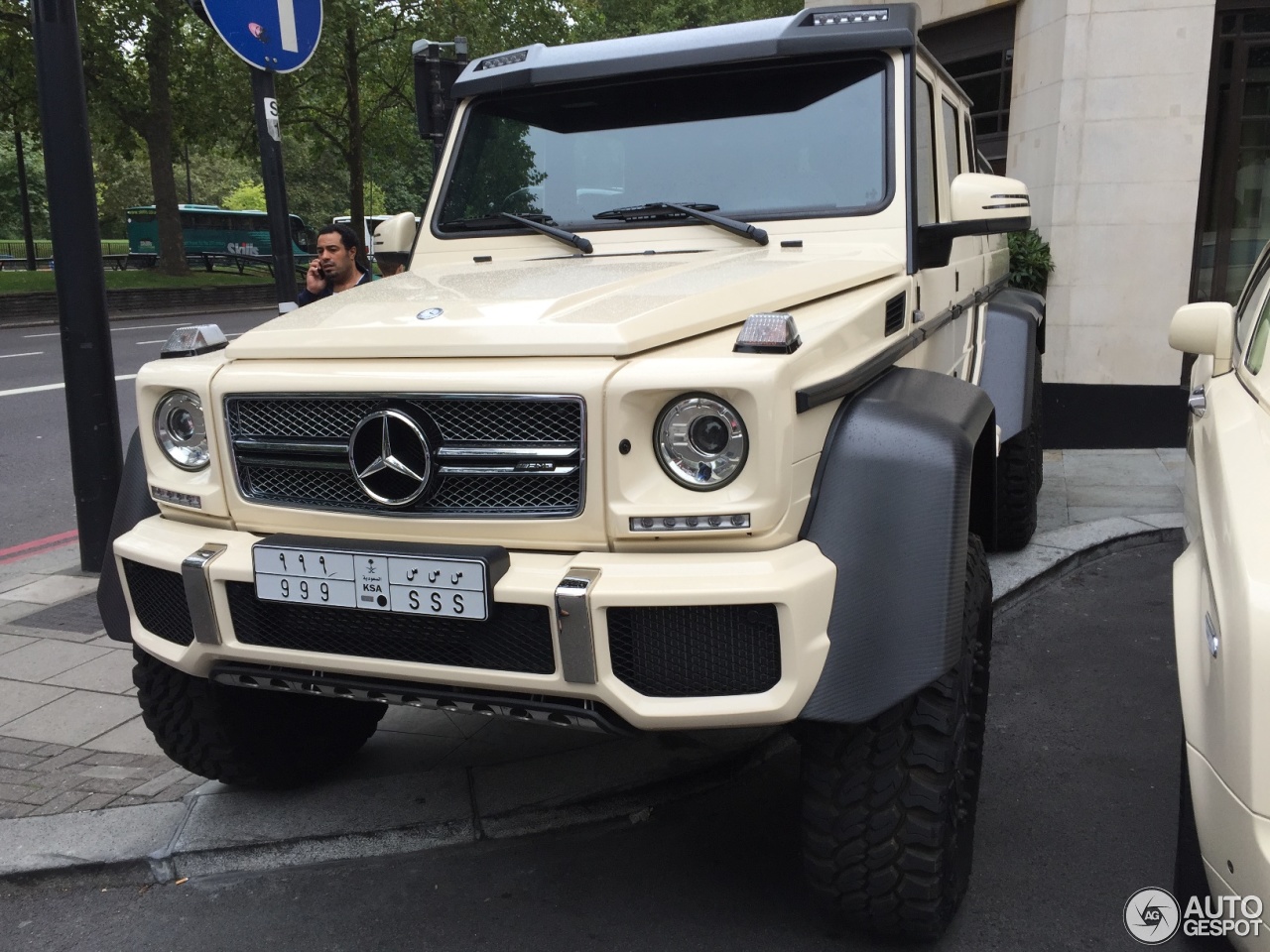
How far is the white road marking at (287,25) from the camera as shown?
4.81 metres

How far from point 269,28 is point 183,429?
8.67 ft

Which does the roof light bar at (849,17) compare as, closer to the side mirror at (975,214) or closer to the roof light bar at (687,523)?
the side mirror at (975,214)

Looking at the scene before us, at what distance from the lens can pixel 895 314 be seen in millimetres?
3051

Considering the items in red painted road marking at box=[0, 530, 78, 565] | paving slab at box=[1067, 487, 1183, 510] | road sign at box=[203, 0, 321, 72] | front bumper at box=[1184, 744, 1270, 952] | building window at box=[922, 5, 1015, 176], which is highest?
building window at box=[922, 5, 1015, 176]

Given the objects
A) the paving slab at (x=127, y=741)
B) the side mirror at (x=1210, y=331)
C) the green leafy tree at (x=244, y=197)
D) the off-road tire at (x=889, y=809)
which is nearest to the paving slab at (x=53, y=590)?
the paving slab at (x=127, y=741)

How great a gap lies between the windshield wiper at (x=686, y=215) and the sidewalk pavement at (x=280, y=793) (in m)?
1.54

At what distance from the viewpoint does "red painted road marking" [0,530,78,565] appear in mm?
6281

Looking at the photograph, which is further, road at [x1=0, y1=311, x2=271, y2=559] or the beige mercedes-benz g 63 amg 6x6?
road at [x1=0, y1=311, x2=271, y2=559]

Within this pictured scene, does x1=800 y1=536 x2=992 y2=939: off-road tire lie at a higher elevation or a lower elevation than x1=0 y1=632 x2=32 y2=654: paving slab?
higher

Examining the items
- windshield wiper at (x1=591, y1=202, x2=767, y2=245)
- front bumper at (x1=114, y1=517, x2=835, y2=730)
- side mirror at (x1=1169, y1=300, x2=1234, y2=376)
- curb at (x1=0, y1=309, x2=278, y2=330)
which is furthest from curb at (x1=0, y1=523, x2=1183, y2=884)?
curb at (x1=0, y1=309, x2=278, y2=330)

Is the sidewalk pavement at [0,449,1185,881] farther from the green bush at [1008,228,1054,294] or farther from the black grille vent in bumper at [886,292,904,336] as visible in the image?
the green bush at [1008,228,1054,294]

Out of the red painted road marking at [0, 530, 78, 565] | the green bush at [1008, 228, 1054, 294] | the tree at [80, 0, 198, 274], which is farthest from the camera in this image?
the tree at [80, 0, 198, 274]

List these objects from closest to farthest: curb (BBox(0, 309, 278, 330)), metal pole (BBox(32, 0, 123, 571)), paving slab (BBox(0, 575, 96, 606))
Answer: metal pole (BBox(32, 0, 123, 571))
paving slab (BBox(0, 575, 96, 606))
curb (BBox(0, 309, 278, 330))

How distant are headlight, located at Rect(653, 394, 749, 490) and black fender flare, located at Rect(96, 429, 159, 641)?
1.44 metres
